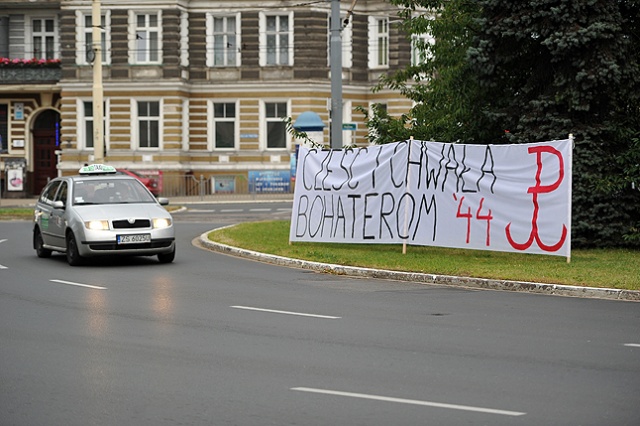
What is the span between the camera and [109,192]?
21469 millimetres

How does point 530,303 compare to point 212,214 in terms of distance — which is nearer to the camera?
point 530,303

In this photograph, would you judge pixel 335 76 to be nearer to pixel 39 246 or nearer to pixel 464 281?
pixel 39 246

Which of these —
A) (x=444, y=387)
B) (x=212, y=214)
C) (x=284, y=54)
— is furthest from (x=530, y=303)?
(x=284, y=54)

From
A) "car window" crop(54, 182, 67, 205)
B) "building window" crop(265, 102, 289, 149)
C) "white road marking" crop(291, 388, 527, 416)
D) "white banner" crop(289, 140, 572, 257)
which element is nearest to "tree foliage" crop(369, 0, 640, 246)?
"white banner" crop(289, 140, 572, 257)

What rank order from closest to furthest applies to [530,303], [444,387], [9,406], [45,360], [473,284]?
[9,406]
[444,387]
[45,360]
[530,303]
[473,284]

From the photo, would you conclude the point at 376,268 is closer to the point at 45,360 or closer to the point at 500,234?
the point at 500,234

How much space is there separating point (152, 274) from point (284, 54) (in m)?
37.0

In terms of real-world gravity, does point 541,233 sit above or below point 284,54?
below

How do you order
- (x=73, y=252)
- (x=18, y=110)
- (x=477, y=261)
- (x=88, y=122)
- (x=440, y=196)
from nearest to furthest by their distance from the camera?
(x=477, y=261) < (x=73, y=252) < (x=440, y=196) < (x=88, y=122) < (x=18, y=110)

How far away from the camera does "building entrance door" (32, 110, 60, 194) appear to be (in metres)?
57.1

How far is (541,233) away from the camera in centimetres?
1920

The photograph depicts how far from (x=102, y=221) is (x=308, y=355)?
405 inches

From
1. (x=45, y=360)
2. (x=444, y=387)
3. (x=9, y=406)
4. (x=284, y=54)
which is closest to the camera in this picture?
(x=9, y=406)

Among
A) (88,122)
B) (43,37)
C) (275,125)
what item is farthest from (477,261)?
(43,37)
